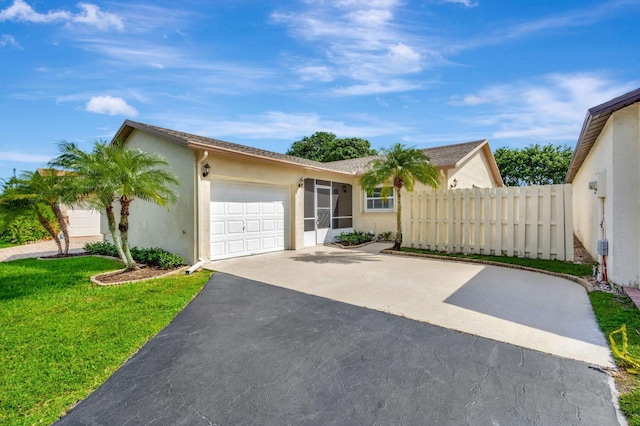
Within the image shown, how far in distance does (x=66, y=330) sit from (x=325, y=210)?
33.6 ft

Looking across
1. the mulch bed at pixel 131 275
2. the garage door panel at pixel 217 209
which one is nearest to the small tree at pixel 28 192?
the mulch bed at pixel 131 275

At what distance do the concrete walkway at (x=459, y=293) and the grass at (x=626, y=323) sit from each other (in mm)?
141

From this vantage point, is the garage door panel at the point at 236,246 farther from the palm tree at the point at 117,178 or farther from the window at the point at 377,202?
the window at the point at 377,202

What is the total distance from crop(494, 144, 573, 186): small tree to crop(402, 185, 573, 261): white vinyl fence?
23347 mm

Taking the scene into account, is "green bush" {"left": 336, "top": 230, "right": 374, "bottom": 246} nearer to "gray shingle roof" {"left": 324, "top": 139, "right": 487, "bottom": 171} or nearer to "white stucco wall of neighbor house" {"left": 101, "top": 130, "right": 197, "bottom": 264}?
"gray shingle roof" {"left": 324, "top": 139, "right": 487, "bottom": 171}

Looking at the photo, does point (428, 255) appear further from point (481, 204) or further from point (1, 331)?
point (1, 331)

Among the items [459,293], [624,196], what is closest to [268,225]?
[459,293]

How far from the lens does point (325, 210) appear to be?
1371 cm

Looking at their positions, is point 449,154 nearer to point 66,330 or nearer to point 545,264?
point 545,264

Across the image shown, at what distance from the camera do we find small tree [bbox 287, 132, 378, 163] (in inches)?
1555

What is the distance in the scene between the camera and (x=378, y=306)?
5.29 m

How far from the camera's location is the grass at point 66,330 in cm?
297

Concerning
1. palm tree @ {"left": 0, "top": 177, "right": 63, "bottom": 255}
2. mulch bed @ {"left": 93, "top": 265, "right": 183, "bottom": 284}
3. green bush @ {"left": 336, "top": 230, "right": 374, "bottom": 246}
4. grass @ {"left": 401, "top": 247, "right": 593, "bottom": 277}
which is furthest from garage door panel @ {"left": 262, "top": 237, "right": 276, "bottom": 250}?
palm tree @ {"left": 0, "top": 177, "right": 63, "bottom": 255}

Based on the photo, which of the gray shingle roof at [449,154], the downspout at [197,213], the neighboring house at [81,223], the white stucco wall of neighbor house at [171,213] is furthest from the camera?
the neighboring house at [81,223]
